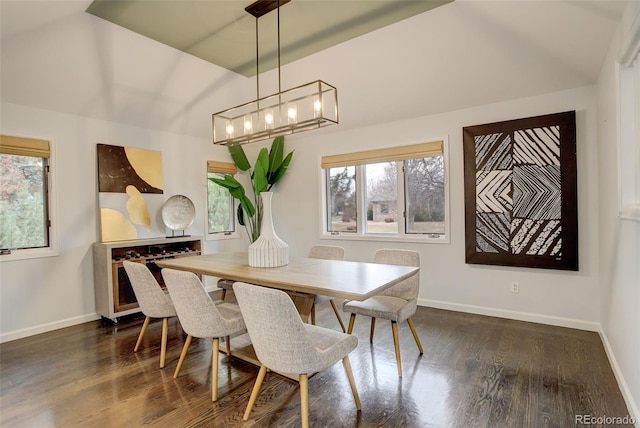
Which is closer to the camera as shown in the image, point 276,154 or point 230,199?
point 276,154

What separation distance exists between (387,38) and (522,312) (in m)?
3.04

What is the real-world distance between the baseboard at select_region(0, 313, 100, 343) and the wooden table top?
1529 mm

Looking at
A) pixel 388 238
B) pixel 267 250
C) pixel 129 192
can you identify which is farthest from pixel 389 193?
pixel 129 192

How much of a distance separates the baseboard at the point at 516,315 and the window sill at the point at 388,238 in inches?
28.5

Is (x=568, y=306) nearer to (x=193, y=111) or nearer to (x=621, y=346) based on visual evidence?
(x=621, y=346)

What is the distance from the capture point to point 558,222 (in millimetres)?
3279

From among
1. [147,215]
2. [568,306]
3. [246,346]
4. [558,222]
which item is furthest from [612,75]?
[147,215]

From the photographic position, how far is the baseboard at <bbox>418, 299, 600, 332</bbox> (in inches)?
127

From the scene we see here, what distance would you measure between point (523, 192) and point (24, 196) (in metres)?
5.06

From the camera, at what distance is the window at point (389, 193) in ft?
13.5

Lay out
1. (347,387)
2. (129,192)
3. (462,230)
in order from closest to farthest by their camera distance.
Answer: (347,387) < (462,230) < (129,192)

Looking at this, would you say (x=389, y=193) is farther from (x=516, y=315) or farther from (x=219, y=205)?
(x=219, y=205)

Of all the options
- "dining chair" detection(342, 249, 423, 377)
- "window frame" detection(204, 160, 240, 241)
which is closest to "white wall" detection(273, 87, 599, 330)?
"window frame" detection(204, 160, 240, 241)

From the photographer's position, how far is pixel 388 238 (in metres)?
4.38
